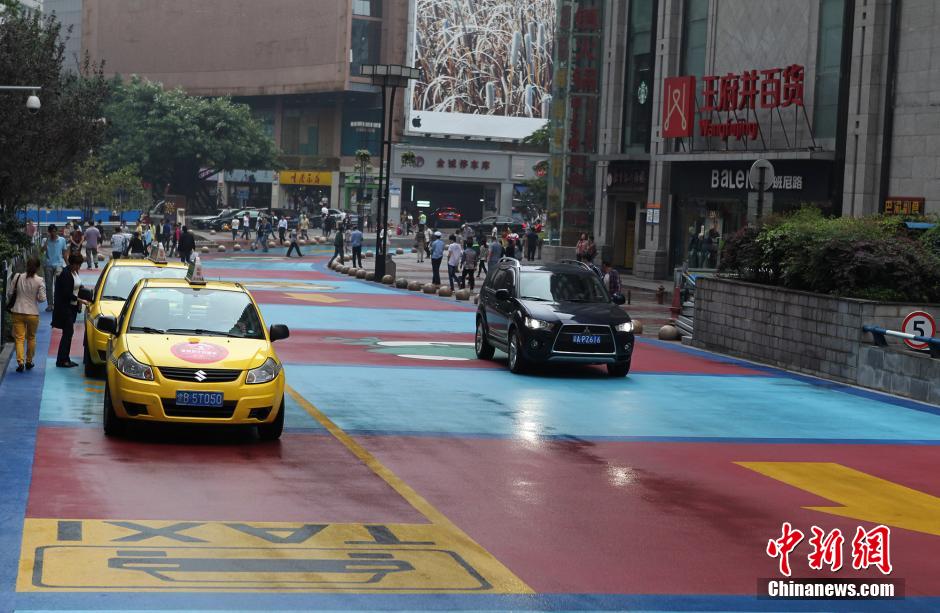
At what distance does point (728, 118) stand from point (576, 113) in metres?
12.1

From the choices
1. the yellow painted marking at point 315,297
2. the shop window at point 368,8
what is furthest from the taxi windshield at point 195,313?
the shop window at point 368,8

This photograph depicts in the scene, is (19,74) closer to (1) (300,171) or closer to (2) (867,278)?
(2) (867,278)

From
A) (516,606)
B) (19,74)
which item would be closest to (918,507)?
(516,606)

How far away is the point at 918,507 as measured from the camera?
12.4 m

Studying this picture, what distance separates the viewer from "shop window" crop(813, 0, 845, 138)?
4091 centimetres

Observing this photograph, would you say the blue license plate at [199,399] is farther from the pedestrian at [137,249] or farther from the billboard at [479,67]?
the billboard at [479,67]

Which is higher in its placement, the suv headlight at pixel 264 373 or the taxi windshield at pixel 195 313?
the taxi windshield at pixel 195 313

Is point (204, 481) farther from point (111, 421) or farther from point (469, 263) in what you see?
point (469, 263)

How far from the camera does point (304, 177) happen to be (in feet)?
388

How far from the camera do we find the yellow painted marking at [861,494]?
1173cm

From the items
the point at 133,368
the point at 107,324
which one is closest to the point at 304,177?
the point at 107,324

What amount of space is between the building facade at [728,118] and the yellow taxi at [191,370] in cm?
1644

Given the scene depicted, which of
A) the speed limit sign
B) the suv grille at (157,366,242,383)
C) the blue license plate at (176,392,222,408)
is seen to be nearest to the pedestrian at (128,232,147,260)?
the speed limit sign

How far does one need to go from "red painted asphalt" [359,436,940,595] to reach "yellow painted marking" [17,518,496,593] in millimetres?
521
